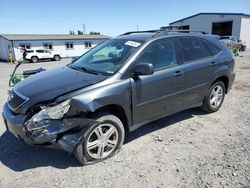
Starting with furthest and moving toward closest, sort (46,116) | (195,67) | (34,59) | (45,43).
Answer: (45,43), (34,59), (195,67), (46,116)

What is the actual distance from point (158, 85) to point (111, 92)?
97 centimetres

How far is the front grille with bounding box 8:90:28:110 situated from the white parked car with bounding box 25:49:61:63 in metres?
23.1

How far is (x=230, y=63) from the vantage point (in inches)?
210

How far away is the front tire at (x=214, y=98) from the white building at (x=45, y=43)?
2864 cm

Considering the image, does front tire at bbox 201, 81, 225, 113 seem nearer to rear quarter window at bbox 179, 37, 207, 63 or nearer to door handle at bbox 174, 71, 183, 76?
rear quarter window at bbox 179, 37, 207, 63

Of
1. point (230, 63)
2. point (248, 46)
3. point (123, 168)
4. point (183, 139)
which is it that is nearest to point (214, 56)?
point (230, 63)

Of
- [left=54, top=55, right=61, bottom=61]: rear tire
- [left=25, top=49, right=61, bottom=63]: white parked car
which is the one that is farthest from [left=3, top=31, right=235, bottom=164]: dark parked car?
[left=54, top=55, right=61, bottom=61]: rear tire

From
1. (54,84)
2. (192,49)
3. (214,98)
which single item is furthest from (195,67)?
(54,84)

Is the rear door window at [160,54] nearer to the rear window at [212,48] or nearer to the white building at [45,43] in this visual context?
the rear window at [212,48]

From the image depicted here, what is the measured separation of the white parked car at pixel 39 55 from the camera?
25652 millimetres

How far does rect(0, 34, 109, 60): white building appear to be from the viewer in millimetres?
28953

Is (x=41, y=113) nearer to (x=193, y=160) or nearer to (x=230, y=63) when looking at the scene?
(x=193, y=160)

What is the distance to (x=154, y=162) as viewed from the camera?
11.1ft

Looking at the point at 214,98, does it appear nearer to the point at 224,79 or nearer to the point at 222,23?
the point at 224,79
